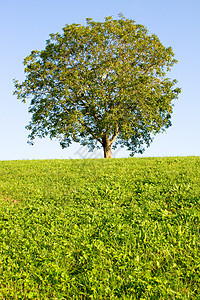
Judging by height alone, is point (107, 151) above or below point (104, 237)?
above

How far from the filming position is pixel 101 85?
25312mm

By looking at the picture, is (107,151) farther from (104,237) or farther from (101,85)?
(104,237)

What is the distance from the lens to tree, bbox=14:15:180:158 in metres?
25.1

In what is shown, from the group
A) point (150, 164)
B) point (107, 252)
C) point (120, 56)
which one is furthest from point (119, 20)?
point (107, 252)

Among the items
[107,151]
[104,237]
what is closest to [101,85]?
[107,151]

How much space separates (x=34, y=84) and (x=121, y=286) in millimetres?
24110

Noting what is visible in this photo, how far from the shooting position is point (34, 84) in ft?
89.1

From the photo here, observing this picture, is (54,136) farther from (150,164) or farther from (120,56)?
(150,164)

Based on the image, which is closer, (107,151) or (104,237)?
(104,237)

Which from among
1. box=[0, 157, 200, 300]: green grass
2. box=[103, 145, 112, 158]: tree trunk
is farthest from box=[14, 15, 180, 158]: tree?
box=[0, 157, 200, 300]: green grass

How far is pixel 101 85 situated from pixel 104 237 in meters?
19.7

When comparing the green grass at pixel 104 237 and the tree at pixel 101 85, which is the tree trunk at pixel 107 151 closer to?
the tree at pixel 101 85

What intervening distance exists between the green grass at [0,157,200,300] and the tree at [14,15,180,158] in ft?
45.5

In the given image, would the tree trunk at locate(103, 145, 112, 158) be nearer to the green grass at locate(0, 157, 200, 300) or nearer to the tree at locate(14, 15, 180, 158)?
the tree at locate(14, 15, 180, 158)
